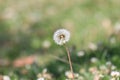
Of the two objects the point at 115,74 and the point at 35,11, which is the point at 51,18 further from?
the point at 115,74

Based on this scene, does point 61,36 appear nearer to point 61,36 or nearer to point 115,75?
point 61,36

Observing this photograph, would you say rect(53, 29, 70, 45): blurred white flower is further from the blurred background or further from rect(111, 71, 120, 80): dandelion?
the blurred background

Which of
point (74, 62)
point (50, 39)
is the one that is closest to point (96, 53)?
point (74, 62)

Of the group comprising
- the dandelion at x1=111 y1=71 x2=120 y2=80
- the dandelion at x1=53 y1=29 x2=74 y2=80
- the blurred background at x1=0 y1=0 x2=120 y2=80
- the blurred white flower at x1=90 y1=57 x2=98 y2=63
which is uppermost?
the blurred background at x1=0 y1=0 x2=120 y2=80

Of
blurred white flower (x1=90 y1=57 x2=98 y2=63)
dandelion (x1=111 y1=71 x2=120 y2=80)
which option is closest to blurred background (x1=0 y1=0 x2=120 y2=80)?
blurred white flower (x1=90 y1=57 x2=98 y2=63)

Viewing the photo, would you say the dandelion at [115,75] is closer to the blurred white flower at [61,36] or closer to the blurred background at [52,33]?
the blurred background at [52,33]

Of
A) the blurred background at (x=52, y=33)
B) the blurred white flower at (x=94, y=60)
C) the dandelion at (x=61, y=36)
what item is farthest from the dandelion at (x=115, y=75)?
the blurred white flower at (x=94, y=60)
